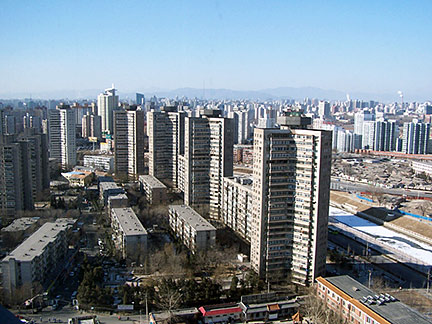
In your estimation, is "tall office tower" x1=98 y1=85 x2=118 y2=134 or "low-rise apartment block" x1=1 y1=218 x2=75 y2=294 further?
"tall office tower" x1=98 y1=85 x2=118 y2=134

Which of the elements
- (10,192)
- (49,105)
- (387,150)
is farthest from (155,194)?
(49,105)

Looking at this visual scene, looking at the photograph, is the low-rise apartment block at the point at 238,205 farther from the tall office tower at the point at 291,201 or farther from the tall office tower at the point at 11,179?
the tall office tower at the point at 11,179

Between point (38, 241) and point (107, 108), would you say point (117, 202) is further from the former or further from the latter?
point (107, 108)

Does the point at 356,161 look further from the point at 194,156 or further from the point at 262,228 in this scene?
the point at 262,228

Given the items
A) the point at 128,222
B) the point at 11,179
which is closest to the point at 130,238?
the point at 128,222

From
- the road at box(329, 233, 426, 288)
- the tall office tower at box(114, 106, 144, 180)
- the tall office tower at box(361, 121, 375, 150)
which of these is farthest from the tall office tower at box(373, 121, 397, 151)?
the road at box(329, 233, 426, 288)

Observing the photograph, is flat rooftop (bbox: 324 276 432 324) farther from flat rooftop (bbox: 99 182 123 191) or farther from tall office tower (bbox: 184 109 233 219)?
flat rooftop (bbox: 99 182 123 191)
